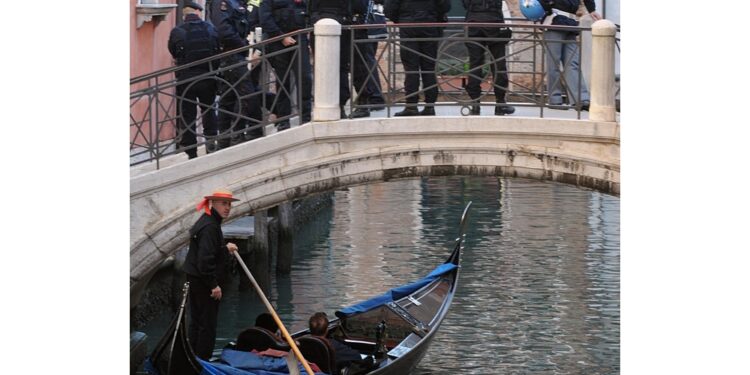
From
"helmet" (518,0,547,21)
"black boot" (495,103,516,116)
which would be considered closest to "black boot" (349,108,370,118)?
"black boot" (495,103,516,116)

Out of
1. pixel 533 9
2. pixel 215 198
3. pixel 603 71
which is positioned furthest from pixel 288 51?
pixel 603 71

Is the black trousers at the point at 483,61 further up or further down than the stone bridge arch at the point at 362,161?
further up

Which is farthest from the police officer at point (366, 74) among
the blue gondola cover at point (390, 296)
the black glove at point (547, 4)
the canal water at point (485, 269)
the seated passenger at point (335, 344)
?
the canal water at point (485, 269)

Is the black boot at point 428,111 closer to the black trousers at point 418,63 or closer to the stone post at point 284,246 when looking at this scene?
the black trousers at point 418,63

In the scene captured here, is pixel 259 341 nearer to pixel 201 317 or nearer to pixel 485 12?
pixel 201 317

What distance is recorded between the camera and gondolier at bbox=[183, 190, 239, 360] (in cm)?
675

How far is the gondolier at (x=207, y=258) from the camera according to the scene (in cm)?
675

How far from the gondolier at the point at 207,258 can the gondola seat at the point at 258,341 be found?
0.15 metres

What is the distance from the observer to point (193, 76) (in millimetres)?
7223
